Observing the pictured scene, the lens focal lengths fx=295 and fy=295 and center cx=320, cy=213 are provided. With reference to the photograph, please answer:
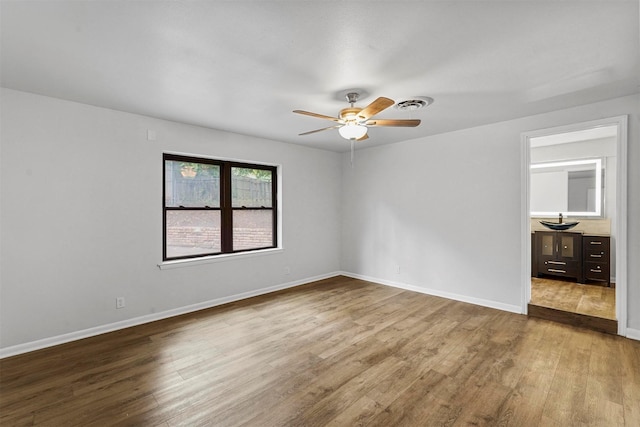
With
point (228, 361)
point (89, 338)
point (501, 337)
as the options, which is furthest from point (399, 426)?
point (89, 338)

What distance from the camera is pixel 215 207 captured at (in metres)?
4.40

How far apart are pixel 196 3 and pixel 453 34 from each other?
5.30 feet

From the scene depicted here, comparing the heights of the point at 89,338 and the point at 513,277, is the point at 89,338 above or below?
below

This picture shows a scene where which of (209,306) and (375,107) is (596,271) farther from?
(209,306)

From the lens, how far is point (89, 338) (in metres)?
3.21

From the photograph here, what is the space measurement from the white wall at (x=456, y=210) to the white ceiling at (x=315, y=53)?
0.70m

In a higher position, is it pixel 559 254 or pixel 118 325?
pixel 559 254

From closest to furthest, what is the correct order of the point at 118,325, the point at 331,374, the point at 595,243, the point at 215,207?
the point at 331,374 → the point at 118,325 → the point at 215,207 → the point at 595,243

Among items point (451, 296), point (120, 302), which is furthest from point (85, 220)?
point (451, 296)

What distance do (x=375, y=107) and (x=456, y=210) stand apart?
2672 mm

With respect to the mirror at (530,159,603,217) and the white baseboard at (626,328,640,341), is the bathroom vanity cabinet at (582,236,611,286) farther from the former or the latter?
the white baseboard at (626,328,640,341)

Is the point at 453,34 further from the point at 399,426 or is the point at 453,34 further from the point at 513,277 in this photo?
the point at 513,277

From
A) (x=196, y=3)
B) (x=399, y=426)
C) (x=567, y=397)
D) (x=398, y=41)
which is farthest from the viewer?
(x=567, y=397)

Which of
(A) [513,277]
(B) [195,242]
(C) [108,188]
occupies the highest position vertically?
(C) [108,188]
